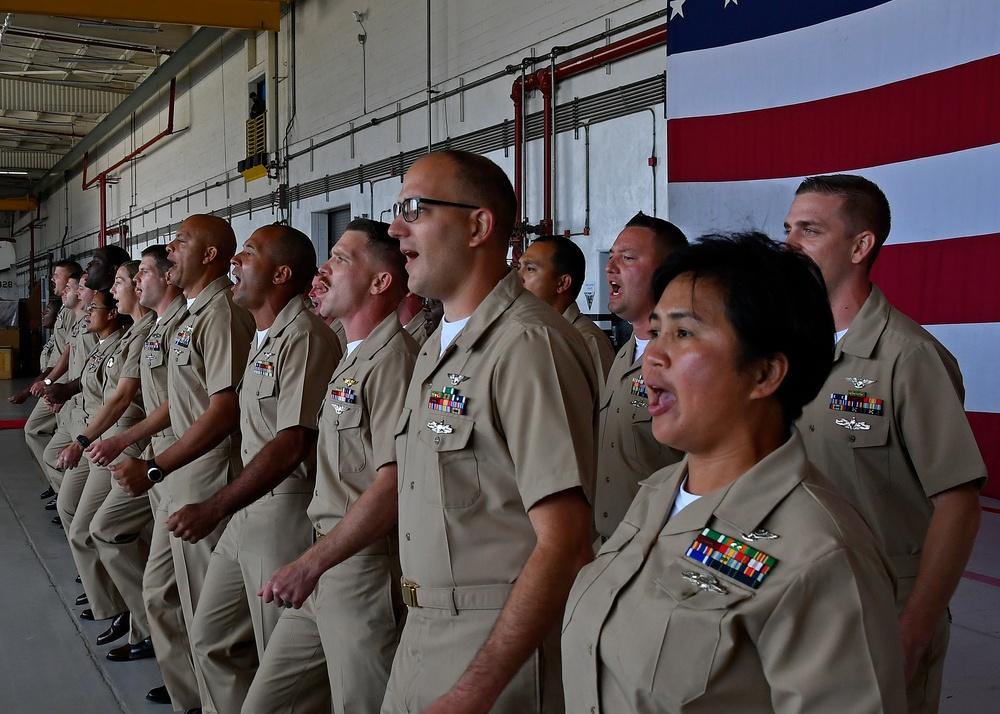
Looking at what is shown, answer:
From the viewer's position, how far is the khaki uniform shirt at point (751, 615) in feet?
3.65

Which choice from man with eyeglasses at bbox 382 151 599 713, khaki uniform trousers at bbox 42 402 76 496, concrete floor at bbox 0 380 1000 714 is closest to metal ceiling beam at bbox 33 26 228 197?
khaki uniform trousers at bbox 42 402 76 496

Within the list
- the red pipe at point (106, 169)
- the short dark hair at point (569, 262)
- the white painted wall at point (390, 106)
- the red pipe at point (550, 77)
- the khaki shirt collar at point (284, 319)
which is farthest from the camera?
the red pipe at point (106, 169)

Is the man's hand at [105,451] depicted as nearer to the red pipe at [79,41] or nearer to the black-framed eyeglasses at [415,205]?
the black-framed eyeglasses at [415,205]

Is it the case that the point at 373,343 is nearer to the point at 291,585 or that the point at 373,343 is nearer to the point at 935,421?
the point at 291,585

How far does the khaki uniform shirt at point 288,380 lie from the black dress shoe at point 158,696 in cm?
126

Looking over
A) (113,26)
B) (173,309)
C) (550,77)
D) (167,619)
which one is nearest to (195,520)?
(167,619)

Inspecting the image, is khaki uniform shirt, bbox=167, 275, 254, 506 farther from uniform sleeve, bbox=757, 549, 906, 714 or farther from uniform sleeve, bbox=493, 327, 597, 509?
uniform sleeve, bbox=757, 549, 906, 714

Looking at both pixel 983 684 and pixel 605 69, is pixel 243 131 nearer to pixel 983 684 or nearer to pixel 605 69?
pixel 605 69

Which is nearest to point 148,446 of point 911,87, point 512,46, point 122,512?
point 122,512

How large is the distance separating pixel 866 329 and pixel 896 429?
24 cm

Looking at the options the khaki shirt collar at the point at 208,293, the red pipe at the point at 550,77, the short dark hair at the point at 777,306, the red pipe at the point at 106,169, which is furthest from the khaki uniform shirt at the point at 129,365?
the red pipe at the point at 106,169

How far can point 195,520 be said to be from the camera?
2.85m

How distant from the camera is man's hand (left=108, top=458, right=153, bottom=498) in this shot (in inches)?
128

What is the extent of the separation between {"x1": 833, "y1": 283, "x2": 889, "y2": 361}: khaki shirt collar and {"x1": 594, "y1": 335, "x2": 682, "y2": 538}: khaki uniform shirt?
79cm
